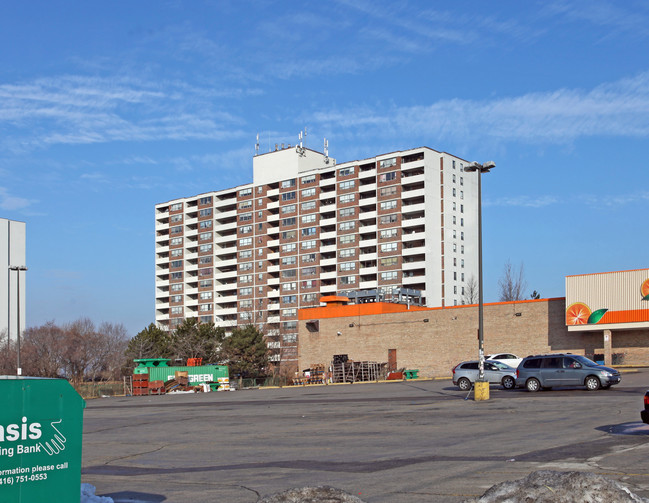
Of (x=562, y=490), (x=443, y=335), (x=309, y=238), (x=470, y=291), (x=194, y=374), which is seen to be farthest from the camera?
(x=309, y=238)

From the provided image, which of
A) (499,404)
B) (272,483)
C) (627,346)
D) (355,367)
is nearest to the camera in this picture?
(272,483)

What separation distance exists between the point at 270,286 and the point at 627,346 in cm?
8307

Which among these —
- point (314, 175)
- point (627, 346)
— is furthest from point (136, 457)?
point (314, 175)

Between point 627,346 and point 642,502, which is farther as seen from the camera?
point 627,346

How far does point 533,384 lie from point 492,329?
30016 mm

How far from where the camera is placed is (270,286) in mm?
130750

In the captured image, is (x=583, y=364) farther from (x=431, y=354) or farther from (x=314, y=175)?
(x=314, y=175)

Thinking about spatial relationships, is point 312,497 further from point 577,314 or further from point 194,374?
point 194,374

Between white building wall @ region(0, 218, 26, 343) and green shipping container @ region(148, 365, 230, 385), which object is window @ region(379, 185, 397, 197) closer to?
green shipping container @ region(148, 365, 230, 385)

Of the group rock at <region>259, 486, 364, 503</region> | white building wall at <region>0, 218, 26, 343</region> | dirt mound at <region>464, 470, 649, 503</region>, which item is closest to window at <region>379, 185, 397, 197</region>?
white building wall at <region>0, 218, 26, 343</region>

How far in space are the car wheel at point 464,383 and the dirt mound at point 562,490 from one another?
33.5 metres

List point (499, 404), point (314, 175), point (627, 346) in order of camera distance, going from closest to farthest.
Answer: point (499, 404)
point (627, 346)
point (314, 175)

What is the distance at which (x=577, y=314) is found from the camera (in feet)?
184

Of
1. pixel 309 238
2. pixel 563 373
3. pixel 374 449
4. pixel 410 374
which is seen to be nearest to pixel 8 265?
pixel 309 238
